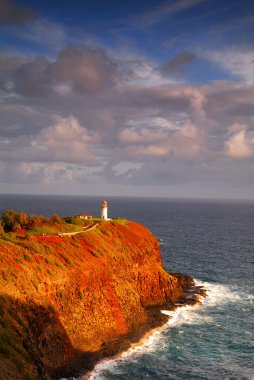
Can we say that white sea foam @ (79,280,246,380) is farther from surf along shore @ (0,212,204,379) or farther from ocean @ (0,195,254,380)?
surf along shore @ (0,212,204,379)

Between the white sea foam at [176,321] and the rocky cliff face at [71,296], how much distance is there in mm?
2054

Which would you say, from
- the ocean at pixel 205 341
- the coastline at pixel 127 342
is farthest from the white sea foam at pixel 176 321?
the coastline at pixel 127 342

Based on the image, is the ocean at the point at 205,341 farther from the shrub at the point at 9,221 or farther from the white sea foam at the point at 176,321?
the shrub at the point at 9,221

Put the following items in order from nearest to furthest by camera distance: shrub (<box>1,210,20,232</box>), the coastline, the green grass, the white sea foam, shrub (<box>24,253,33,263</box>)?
the coastline < the white sea foam < shrub (<box>24,253,33,263</box>) < the green grass < shrub (<box>1,210,20,232</box>)

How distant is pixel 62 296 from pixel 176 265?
51506mm

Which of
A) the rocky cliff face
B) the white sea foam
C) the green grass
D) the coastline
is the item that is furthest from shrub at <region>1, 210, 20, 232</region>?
the white sea foam

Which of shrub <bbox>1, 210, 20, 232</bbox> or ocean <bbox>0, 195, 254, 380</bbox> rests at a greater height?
shrub <bbox>1, 210, 20, 232</bbox>

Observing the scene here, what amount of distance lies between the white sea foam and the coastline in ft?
1.29

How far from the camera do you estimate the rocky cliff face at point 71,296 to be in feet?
118

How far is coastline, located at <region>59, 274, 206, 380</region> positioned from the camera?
3938cm

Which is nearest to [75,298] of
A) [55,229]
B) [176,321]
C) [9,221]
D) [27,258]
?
[27,258]

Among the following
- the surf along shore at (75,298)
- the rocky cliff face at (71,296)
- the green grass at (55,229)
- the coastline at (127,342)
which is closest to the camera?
the rocky cliff face at (71,296)

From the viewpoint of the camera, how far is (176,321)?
5516cm

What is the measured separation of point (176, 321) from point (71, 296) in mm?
18915
